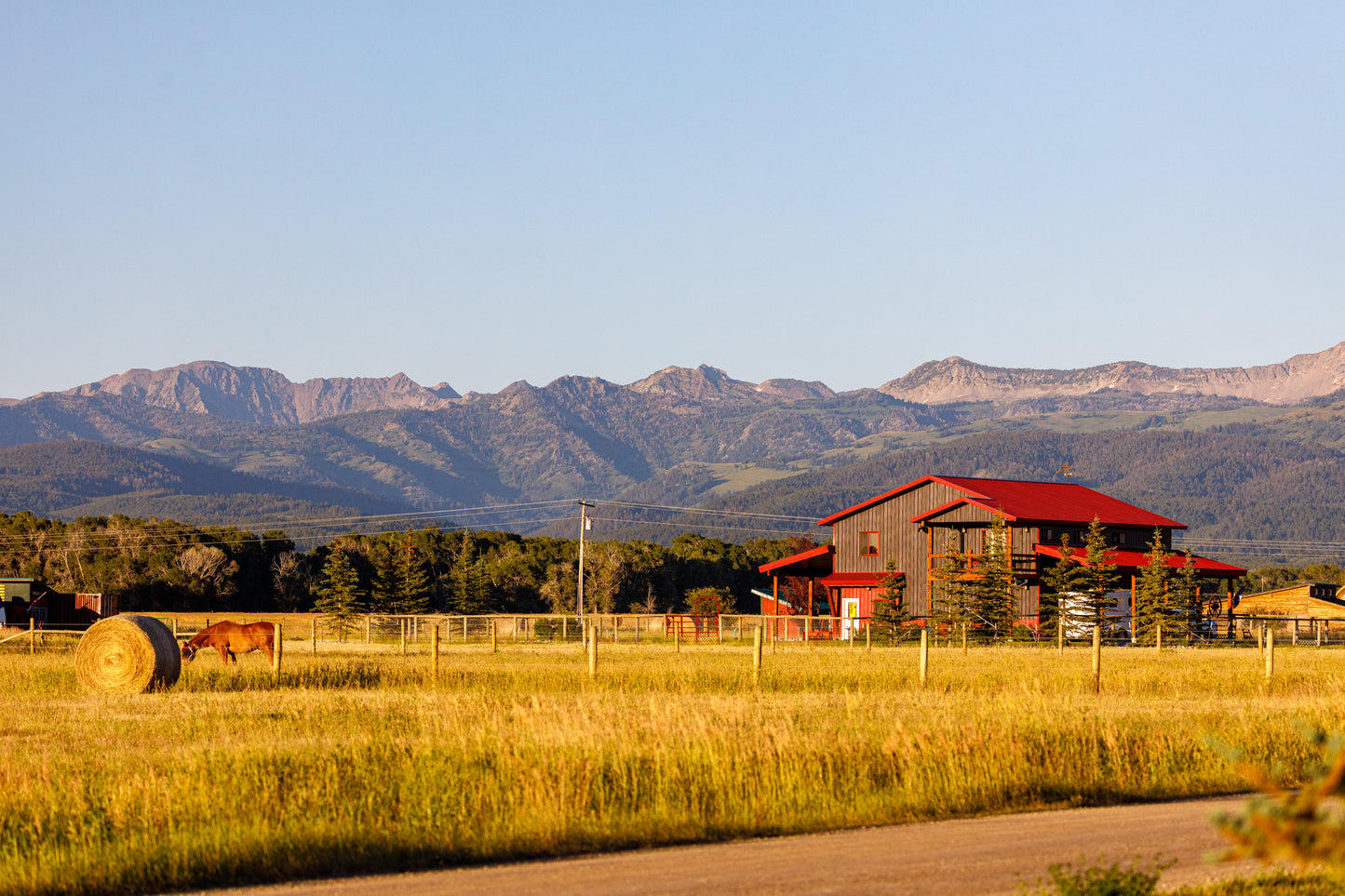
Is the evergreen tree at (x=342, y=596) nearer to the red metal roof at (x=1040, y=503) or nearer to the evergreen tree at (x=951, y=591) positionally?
the red metal roof at (x=1040, y=503)

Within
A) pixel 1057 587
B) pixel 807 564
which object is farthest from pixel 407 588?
pixel 1057 587

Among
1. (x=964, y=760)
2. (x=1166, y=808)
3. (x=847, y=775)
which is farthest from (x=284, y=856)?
(x=1166, y=808)

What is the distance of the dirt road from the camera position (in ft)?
36.6

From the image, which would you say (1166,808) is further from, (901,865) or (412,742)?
(412,742)

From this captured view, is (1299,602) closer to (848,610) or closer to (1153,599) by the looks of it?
(848,610)

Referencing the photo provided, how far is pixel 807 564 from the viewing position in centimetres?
7325

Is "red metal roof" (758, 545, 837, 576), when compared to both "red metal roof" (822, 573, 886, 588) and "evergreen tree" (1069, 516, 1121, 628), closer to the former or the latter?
"red metal roof" (822, 573, 886, 588)

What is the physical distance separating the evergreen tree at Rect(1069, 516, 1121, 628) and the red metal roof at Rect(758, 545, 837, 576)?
15.2 metres

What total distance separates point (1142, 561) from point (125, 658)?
49.9 metres

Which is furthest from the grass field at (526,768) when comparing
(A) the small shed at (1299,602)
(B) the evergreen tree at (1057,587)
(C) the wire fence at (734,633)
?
(A) the small shed at (1299,602)

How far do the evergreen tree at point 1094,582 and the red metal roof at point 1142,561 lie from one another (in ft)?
2.97

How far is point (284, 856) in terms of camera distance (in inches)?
479

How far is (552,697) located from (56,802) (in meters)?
10.6

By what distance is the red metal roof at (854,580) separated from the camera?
68.8 meters
